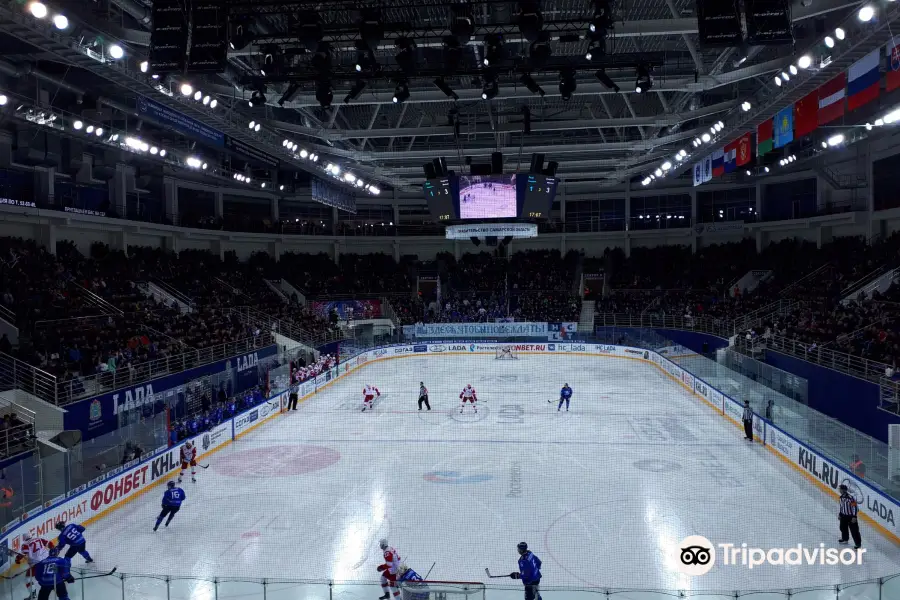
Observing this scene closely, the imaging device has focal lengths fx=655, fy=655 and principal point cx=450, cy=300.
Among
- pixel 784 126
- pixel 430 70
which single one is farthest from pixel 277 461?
pixel 784 126

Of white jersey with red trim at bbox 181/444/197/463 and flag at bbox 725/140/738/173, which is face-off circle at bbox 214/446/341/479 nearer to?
white jersey with red trim at bbox 181/444/197/463

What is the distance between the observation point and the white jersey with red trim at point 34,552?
8164 mm

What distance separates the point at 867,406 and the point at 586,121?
12224mm

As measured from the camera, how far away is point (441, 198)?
A: 955 inches

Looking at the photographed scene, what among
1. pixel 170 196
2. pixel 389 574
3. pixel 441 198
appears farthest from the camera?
pixel 170 196

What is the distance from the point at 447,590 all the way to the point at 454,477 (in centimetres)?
711

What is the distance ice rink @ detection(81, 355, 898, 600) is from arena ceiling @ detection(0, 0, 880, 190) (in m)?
7.78

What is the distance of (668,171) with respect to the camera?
1170 inches

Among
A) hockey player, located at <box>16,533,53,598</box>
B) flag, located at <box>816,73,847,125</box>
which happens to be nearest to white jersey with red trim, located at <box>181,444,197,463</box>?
hockey player, located at <box>16,533,53,598</box>

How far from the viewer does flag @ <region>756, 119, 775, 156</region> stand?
1798 cm

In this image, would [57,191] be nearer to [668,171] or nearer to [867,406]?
[668,171]

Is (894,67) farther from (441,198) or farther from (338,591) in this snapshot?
(441,198)

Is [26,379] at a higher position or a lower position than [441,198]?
lower

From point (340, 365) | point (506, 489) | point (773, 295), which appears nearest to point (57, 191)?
point (340, 365)
